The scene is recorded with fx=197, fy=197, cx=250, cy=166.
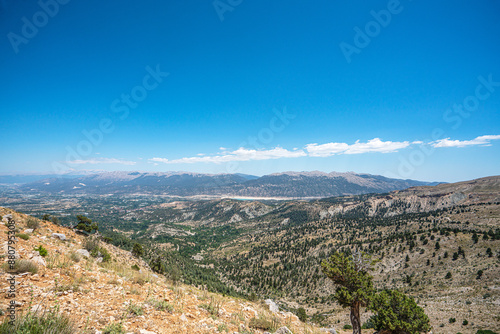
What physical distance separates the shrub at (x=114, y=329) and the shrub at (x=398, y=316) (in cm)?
2062

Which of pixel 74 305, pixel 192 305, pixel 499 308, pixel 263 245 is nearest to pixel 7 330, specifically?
pixel 74 305

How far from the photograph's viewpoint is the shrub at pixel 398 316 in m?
17.1

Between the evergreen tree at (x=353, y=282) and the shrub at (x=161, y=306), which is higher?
the shrub at (x=161, y=306)

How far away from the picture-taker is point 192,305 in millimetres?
8438

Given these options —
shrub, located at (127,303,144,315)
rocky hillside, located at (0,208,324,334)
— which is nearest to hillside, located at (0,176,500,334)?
rocky hillside, located at (0,208,324,334)

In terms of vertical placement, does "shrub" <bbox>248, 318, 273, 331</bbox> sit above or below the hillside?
above

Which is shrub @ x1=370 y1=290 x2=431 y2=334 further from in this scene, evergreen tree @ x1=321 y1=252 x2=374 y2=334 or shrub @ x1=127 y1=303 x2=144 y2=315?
shrub @ x1=127 y1=303 x2=144 y2=315

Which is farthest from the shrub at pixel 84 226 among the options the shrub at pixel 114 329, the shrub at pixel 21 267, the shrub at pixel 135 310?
the shrub at pixel 114 329

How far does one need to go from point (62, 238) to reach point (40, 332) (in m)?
16.6

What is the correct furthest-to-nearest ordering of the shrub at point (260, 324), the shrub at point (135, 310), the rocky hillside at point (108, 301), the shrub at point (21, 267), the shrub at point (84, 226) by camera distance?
the shrub at point (84, 226) → the shrub at point (260, 324) → the shrub at point (21, 267) → the shrub at point (135, 310) → the rocky hillside at point (108, 301)

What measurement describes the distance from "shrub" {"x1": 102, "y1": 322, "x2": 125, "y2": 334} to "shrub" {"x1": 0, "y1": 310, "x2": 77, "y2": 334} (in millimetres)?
701

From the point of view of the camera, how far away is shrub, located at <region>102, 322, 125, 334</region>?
15.9ft

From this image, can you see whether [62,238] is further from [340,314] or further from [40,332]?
[340,314]

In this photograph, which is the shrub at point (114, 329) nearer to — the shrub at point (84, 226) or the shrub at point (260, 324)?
the shrub at point (260, 324)
